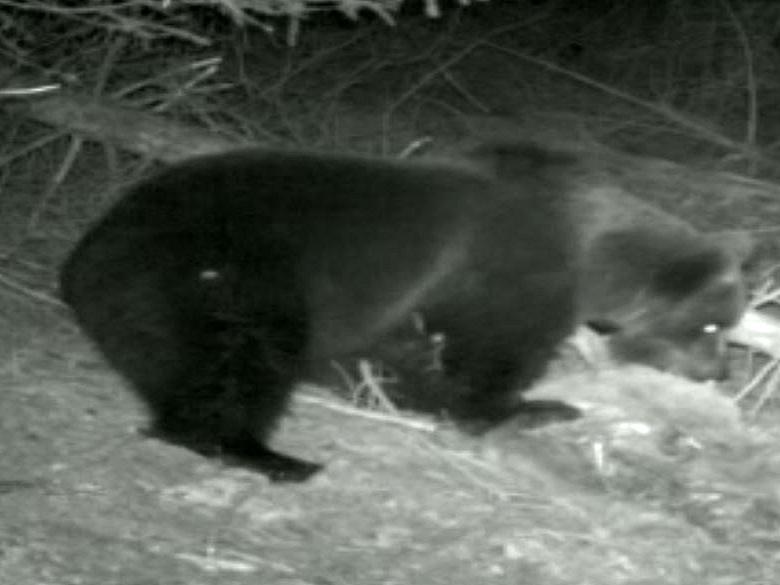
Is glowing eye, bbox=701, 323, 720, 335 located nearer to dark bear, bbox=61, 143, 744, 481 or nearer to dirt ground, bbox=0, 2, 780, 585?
dark bear, bbox=61, 143, 744, 481

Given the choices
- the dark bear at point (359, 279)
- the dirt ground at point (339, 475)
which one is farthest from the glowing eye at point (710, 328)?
the dirt ground at point (339, 475)

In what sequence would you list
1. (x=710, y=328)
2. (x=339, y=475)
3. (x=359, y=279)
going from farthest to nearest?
(x=710, y=328), (x=359, y=279), (x=339, y=475)

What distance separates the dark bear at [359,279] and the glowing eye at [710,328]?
0.04ft

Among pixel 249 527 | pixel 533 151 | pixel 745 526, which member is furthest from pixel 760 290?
pixel 249 527

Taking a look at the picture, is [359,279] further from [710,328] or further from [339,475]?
[710,328]

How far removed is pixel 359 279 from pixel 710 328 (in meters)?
1.45

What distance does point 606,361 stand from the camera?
727 cm

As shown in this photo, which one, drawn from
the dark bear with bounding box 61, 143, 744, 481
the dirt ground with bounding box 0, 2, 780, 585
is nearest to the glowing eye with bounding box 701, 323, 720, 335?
the dark bear with bounding box 61, 143, 744, 481

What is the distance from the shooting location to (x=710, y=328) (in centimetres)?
708

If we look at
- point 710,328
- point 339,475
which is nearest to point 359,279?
point 339,475

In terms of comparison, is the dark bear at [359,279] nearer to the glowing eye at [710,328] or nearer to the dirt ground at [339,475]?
the glowing eye at [710,328]

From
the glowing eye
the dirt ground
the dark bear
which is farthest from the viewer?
the glowing eye

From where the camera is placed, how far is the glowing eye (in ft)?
23.2

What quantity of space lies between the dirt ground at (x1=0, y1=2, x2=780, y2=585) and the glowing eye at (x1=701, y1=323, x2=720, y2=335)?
231mm
